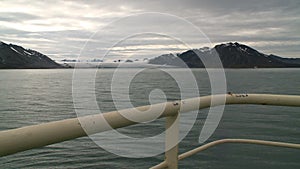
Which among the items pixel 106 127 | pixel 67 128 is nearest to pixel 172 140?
pixel 106 127

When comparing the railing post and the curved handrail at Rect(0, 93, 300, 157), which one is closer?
the curved handrail at Rect(0, 93, 300, 157)

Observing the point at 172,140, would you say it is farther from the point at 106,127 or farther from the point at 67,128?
the point at 67,128

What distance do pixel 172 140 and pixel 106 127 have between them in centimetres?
52

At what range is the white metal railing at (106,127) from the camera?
2.49 ft

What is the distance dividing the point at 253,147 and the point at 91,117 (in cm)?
1139

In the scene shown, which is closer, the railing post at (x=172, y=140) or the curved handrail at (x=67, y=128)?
the curved handrail at (x=67, y=128)

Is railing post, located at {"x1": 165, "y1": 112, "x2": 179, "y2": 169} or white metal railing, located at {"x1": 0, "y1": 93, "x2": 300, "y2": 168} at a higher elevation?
white metal railing, located at {"x1": 0, "y1": 93, "x2": 300, "y2": 168}

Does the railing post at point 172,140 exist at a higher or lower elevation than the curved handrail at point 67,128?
lower

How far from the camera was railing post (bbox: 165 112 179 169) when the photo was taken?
4.65 ft

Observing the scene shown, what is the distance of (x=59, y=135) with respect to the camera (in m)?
0.85

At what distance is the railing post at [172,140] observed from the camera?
142 cm

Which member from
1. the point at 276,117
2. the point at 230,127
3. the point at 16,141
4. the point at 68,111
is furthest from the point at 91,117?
the point at 68,111

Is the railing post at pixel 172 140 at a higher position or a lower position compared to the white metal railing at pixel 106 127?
lower

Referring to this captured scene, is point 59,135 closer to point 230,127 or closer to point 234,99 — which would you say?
point 234,99
